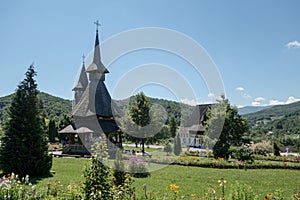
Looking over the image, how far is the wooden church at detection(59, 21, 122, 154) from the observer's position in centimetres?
2319

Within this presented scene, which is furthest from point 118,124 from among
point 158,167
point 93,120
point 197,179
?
point 197,179

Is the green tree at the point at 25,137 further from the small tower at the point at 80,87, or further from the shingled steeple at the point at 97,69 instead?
the small tower at the point at 80,87

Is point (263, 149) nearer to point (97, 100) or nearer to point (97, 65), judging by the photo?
point (97, 100)

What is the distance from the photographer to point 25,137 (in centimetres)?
1285

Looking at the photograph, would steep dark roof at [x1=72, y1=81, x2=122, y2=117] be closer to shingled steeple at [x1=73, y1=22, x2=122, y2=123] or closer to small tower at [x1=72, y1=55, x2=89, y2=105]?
shingled steeple at [x1=73, y1=22, x2=122, y2=123]

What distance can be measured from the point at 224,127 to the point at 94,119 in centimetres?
1136

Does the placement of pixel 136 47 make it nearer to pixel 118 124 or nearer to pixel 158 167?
pixel 158 167

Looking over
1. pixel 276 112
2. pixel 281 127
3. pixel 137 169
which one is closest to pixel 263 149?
pixel 137 169

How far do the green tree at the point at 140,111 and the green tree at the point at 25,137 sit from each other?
1133cm

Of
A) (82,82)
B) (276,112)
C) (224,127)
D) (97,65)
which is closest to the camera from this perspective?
(224,127)

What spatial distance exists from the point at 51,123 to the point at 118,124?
2569cm

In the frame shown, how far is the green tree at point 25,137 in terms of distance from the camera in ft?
41.0

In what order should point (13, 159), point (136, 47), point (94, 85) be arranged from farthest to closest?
point (94, 85) < point (13, 159) < point (136, 47)

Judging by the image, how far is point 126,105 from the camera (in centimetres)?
2730
